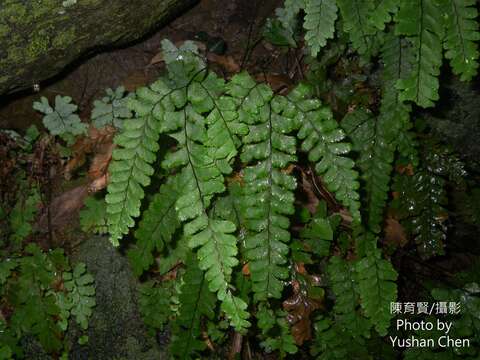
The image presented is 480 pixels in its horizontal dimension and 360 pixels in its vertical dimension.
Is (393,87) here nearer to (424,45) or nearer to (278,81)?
(424,45)

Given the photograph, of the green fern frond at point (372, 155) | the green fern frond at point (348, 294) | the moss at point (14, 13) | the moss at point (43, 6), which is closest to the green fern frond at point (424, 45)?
the green fern frond at point (372, 155)

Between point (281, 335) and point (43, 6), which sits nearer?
point (43, 6)

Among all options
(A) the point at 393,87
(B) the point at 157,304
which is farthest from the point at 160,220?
(A) the point at 393,87

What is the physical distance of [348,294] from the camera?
2.56 meters

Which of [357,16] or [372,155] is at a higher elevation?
[357,16]

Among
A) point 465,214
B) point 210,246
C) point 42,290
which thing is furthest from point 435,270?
point 42,290

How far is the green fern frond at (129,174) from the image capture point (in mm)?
1798

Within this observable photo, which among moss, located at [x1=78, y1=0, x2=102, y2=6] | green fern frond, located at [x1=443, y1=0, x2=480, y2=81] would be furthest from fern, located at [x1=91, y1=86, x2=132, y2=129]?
green fern frond, located at [x1=443, y1=0, x2=480, y2=81]

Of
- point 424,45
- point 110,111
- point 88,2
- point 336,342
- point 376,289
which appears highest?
point 88,2

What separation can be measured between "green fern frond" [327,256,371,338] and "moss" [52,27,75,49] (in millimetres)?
1905

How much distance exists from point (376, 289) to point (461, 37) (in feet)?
4.38

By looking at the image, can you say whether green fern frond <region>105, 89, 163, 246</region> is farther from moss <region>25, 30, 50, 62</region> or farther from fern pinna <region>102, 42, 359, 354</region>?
moss <region>25, 30, 50, 62</region>

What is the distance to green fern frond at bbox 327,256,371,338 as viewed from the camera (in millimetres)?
2557

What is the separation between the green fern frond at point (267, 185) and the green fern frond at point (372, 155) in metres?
0.76
